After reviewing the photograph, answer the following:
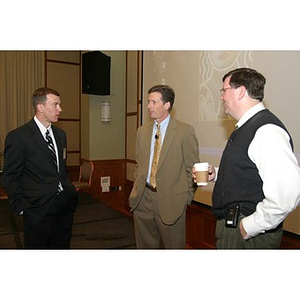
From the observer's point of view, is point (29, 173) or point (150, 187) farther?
point (150, 187)

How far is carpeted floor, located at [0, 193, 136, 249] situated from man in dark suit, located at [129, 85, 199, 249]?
1.29 meters

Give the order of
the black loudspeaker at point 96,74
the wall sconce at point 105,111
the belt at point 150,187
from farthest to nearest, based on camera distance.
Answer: the wall sconce at point 105,111 → the black loudspeaker at point 96,74 → the belt at point 150,187

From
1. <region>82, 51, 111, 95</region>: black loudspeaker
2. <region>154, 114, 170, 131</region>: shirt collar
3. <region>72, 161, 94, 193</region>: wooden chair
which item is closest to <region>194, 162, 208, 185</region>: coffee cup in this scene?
<region>154, 114, 170, 131</region>: shirt collar

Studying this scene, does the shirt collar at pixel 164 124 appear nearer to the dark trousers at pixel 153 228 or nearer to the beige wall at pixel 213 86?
the dark trousers at pixel 153 228

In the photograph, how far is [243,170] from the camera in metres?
1.45

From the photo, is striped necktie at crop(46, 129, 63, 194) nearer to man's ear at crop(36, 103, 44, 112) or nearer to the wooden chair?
man's ear at crop(36, 103, 44, 112)

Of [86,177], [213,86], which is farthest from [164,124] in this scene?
[86,177]

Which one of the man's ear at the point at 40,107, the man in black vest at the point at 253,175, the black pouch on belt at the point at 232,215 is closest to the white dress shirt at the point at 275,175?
the man in black vest at the point at 253,175

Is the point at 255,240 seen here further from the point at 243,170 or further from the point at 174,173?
the point at 174,173

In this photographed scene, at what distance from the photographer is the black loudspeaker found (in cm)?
516

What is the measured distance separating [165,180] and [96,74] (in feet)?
11.5

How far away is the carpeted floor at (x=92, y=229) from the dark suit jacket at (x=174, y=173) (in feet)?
4.80

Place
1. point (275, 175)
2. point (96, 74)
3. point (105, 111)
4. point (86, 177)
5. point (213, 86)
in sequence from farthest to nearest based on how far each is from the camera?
point (105, 111), point (86, 177), point (96, 74), point (213, 86), point (275, 175)

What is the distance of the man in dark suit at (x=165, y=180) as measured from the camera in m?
2.29
